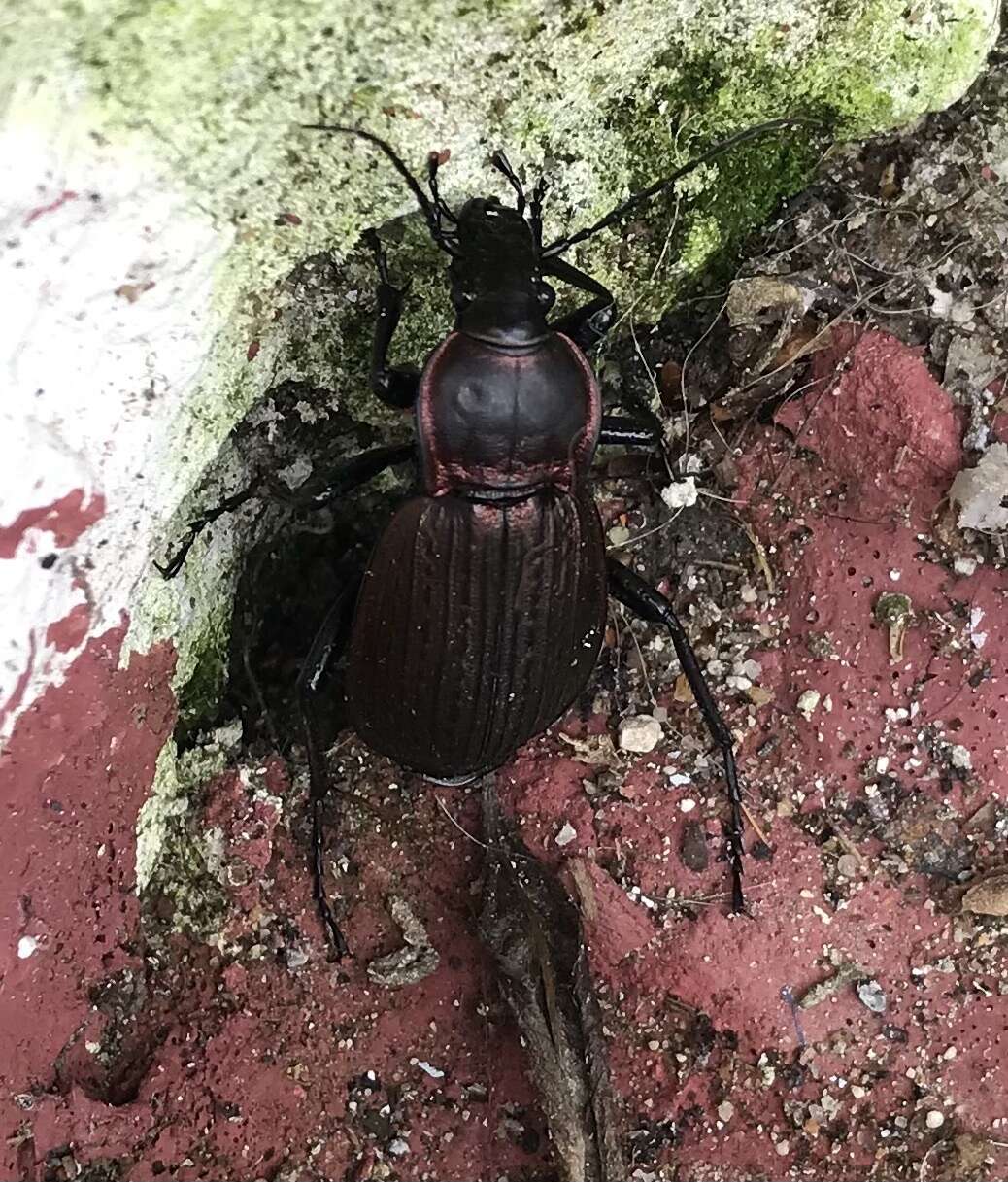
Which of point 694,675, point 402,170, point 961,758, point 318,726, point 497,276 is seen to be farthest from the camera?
point 318,726

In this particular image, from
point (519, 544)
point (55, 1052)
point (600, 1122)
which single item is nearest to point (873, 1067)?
point (600, 1122)

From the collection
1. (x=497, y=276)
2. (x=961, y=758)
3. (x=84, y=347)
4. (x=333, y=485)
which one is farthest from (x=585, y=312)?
(x=961, y=758)

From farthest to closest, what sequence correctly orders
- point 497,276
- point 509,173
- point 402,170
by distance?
point 497,276 → point 509,173 → point 402,170

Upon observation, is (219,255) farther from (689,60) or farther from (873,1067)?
(873,1067)

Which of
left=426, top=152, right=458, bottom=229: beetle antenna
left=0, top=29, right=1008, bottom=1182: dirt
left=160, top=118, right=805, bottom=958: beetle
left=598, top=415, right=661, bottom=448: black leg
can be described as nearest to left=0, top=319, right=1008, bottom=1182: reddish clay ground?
left=0, top=29, right=1008, bottom=1182: dirt

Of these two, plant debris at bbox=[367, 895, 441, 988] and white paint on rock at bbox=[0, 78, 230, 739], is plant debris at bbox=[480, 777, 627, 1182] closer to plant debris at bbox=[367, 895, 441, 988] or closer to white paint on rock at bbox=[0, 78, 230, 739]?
plant debris at bbox=[367, 895, 441, 988]

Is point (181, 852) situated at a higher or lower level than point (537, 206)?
lower

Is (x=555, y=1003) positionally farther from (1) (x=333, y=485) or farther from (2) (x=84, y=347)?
(2) (x=84, y=347)
